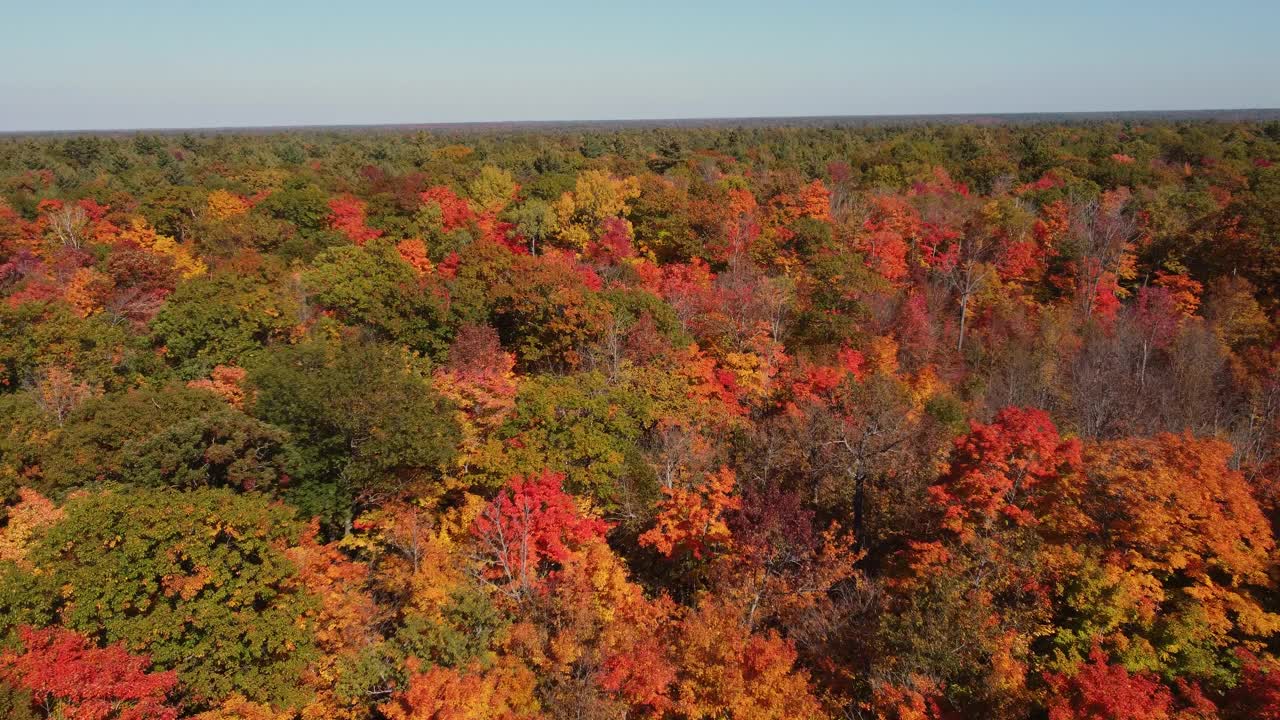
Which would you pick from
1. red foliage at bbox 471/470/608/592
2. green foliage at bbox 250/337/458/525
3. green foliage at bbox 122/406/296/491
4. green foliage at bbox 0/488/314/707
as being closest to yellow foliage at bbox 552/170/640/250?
green foliage at bbox 250/337/458/525

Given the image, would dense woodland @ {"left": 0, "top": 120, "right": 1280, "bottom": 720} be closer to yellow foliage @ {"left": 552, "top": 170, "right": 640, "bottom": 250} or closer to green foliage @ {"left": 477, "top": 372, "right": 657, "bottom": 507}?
green foliage @ {"left": 477, "top": 372, "right": 657, "bottom": 507}

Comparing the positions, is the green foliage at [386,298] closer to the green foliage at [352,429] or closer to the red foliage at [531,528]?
the green foliage at [352,429]

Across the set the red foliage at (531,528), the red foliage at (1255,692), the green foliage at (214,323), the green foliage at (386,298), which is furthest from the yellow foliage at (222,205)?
the red foliage at (1255,692)

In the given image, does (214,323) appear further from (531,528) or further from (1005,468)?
(1005,468)

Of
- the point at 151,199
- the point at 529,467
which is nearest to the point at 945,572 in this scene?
the point at 529,467

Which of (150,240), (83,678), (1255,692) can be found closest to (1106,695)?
(1255,692)

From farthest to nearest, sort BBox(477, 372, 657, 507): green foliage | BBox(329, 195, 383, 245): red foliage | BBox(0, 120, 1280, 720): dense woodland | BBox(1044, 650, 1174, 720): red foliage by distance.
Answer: BBox(329, 195, 383, 245): red foliage < BBox(477, 372, 657, 507): green foliage < BBox(0, 120, 1280, 720): dense woodland < BBox(1044, 650, 1174, 720): red foliage

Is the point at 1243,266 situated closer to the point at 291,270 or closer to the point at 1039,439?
the point at 1039,439

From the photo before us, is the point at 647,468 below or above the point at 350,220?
below
